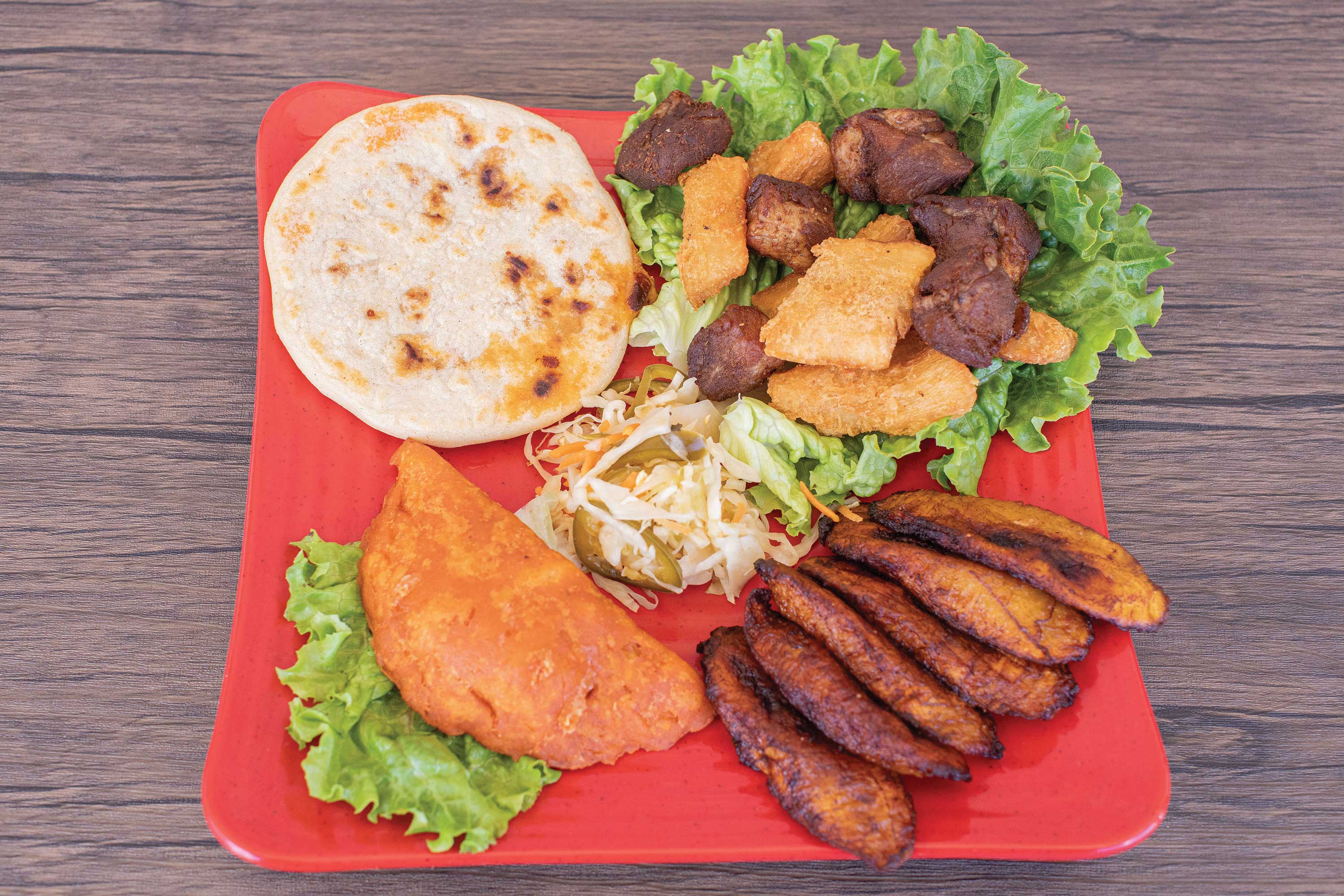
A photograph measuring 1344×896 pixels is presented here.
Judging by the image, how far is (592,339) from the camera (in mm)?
3607

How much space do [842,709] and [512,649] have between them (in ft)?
3.48

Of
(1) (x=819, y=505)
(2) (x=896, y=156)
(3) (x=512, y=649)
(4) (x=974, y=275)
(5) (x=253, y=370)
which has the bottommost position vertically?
(5) (x=253, y=370)

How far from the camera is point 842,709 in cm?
270

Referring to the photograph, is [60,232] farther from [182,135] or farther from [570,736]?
[570,736]

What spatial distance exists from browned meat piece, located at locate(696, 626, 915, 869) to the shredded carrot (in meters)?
0.68

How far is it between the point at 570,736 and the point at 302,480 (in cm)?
139

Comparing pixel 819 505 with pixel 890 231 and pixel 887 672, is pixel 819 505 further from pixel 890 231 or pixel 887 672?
pixel 890 231

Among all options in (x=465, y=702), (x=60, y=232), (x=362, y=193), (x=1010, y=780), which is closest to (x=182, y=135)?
(x=60, y=232)

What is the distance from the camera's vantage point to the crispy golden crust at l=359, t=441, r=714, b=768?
2.83 meters

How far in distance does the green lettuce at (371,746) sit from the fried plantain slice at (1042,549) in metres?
1.52

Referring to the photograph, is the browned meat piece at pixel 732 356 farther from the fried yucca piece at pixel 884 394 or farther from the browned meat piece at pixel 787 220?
the browned meat piece at pixel 787 220

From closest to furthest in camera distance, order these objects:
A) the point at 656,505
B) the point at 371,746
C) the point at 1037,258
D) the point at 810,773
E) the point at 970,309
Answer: the point at 810,773, the point at 371,746, the point at 970,309, the point at 656,505, the point at 1037,258

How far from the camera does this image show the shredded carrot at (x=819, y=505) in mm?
3354

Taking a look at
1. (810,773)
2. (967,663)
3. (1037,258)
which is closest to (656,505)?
(810,773)
